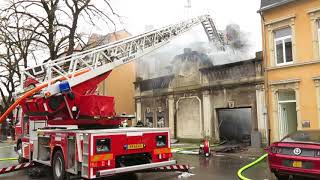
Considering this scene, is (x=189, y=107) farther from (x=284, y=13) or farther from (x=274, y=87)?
(x=284, y=13)

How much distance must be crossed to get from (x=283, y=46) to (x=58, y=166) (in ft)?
39.2

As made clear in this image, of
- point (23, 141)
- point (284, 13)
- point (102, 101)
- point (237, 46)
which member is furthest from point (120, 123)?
point (237, 46)

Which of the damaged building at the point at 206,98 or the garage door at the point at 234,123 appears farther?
the garage door at the point at 234,123

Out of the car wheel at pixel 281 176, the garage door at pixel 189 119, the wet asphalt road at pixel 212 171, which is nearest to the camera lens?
the car wheel at pixel 281 176

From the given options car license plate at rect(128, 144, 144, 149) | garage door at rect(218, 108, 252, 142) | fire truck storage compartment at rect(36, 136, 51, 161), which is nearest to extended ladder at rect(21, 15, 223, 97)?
fire truck storage compartment at rect(36, 136, 51, 161)

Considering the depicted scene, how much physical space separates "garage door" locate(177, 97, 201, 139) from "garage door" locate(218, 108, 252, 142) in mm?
1318

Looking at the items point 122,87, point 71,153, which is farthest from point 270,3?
point 122,87

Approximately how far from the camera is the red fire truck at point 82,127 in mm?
8914

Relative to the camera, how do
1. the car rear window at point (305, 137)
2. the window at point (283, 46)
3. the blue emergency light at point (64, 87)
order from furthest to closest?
the window at point (283, 46), the blue emergency light at point (64, 87), the car rear window at point (305, 137)

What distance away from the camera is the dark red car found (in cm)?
818

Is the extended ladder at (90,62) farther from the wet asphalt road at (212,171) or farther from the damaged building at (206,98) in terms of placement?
the damaged building at (206,98)

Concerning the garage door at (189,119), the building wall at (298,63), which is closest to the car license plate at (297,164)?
the building wall at (298,63)

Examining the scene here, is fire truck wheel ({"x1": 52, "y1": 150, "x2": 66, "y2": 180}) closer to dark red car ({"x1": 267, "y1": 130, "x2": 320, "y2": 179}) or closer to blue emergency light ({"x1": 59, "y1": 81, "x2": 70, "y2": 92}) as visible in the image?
blue emergency light ({"x1": 59, "y1": 81, "x2": 70, "y2": 92})

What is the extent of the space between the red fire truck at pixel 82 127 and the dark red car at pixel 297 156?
2.73m
